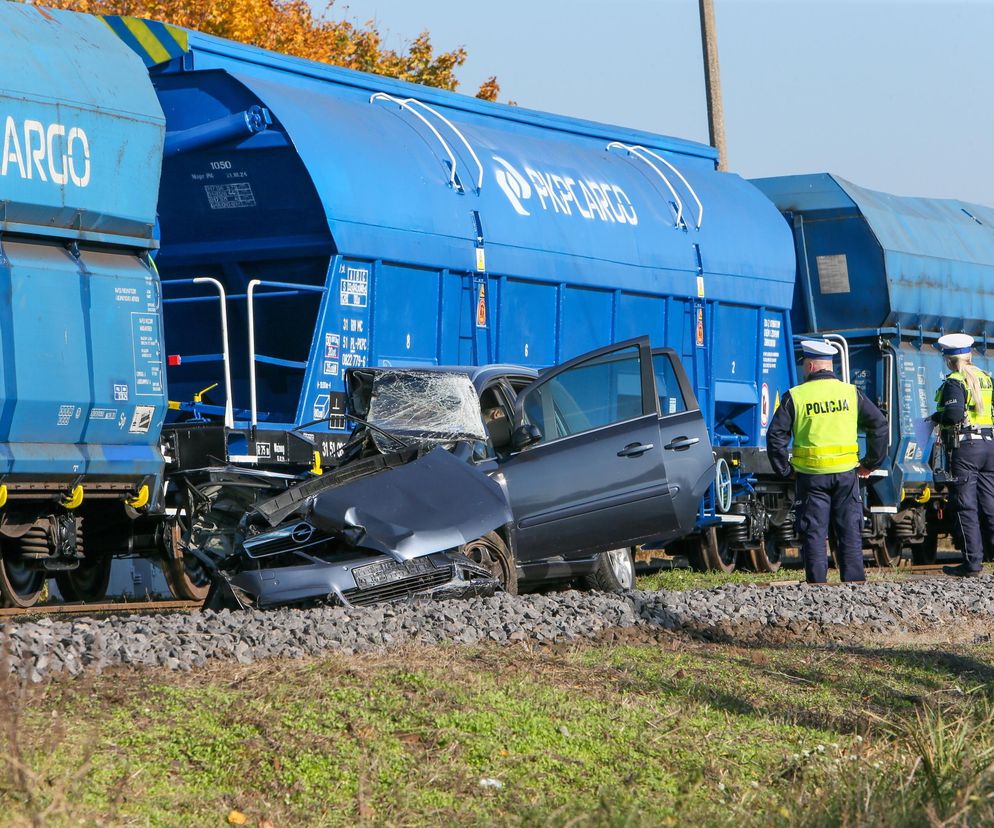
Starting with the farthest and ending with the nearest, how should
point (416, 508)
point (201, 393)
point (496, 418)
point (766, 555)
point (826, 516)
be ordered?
point (766, 555)
point (201, 393)
point (826, 516)
point (496, 418)
point (416, 508)

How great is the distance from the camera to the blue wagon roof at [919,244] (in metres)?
18.8

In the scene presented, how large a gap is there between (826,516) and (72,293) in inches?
219

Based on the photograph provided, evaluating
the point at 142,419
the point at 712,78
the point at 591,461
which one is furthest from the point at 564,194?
the point at 712,78

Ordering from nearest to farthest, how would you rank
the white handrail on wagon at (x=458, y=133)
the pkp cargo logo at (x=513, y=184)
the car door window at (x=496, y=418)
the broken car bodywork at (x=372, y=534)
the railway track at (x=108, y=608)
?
the broken car bodywork at (x=372, y=534) → the car door window at (x=496, y=418) → the railway track at (x=108, y=608) → the white handrail on wagon at (x=458, y=133) → the pkp cargo logo at (x=513, y=184)

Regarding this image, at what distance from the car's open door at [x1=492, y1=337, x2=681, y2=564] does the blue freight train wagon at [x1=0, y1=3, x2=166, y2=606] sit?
2569 mm

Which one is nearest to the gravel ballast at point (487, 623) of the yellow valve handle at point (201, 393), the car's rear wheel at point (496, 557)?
the car's rear wheel at point (496, 557)

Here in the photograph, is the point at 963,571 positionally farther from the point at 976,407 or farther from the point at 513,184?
the point at 513,184

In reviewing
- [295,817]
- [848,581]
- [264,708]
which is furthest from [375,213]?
[295,817]

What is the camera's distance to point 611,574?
36.5 ft

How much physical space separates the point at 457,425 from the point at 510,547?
2.85 ft

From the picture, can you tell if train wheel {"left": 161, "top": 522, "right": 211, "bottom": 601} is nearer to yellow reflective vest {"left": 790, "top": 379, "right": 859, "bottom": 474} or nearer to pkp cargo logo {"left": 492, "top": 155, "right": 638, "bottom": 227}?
pkp cargo logo {"left": 492, "top": 155, "right": 638, "bottom": 227}

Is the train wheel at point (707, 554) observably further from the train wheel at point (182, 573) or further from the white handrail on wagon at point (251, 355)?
the white handrail on wagon at point (251, 355)

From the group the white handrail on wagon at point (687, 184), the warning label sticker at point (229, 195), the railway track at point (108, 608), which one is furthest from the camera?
the white handrail on wagon at point (687, 184)

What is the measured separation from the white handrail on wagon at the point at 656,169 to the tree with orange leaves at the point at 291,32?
33.5 ft
